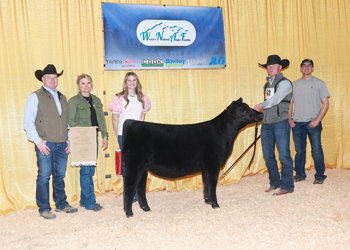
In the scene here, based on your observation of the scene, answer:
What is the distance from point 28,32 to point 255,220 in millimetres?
3511

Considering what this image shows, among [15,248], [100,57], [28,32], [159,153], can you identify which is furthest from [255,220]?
[28,32]

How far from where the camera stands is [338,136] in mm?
5207

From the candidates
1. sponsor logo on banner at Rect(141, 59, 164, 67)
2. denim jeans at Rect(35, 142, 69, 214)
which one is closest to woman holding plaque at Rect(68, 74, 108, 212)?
denim jeans at Rect(35, 142, 69, 214)

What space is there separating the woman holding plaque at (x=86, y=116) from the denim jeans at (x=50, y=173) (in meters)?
0.24

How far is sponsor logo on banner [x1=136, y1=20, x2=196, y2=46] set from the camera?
417 cm

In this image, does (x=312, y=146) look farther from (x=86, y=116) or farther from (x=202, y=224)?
(x=86, y=116)

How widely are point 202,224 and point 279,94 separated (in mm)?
1818

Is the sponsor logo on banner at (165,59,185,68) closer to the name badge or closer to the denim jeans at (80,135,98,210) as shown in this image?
the name badge

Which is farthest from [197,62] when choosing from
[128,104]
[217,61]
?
[128,104]

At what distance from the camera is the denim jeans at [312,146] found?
4383 mm

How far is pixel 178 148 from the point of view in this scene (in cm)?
324

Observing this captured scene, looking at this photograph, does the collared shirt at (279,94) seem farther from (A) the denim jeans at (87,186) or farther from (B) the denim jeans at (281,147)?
(A) the denim jeans at (87,186)

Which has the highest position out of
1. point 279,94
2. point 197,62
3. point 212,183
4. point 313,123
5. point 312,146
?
point 197,62

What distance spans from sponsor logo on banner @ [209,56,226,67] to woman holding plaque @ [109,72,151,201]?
1324mm
